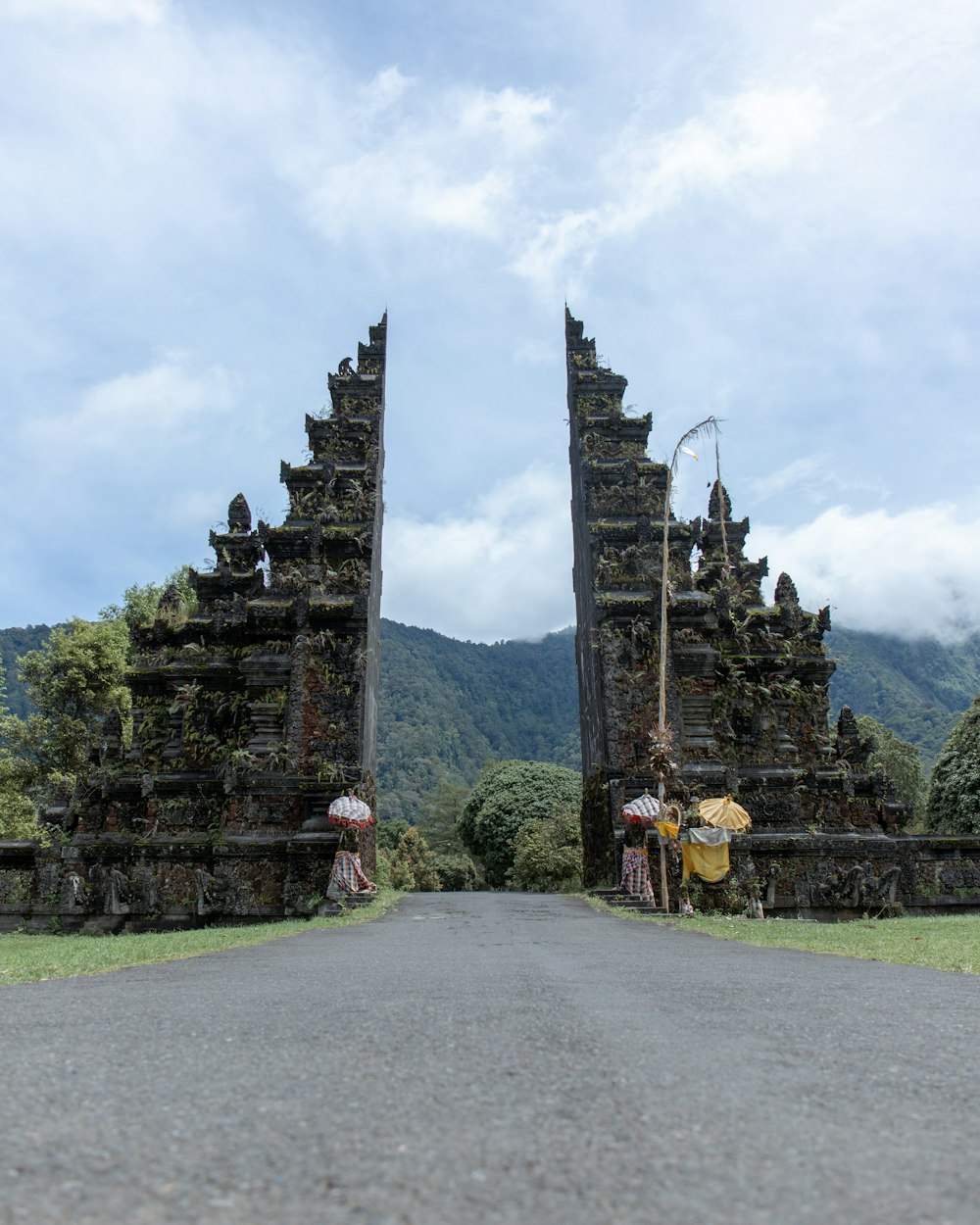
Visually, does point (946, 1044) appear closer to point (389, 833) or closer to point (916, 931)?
point (916, 931)

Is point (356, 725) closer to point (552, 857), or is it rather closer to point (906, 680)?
point (552, 857)

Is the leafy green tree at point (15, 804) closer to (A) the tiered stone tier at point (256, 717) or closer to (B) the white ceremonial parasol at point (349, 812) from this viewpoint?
(A) the tiered stone tier at point (256, 717)

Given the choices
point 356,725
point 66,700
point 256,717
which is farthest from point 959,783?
point 66,700

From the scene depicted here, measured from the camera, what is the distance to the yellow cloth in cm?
1571

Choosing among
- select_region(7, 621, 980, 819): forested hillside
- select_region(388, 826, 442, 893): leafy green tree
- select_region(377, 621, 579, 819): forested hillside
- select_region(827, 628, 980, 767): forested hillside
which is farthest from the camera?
select_region(827, 628, 980, 767): forested hillside

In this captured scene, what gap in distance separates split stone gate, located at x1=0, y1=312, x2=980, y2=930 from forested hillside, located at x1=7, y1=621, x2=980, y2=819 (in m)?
59.8

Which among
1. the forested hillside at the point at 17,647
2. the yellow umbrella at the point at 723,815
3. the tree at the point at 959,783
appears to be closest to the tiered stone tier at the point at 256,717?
the yellow umbrella at the point at 723,815

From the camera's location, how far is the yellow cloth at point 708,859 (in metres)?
15.7

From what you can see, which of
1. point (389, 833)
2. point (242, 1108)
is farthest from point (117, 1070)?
point (389, 833)

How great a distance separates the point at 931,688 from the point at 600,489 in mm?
126271

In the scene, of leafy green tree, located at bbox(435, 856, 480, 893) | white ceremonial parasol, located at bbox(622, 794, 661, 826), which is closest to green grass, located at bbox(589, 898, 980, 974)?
white ceremonial parasol, located at bbox(622, 794, 661, 826)

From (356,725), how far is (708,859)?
8.41 metres

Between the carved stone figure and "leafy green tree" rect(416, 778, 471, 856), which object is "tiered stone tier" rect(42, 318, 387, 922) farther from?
"leafy green tree" rect(416, 778, 471, 856)

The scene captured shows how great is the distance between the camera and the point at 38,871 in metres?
17.4
